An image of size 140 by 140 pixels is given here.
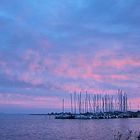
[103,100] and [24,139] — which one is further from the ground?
[103,100]

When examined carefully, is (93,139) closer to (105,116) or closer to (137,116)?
(105,116)

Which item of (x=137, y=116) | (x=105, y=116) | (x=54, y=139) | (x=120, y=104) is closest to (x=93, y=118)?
(x=105, y=116)

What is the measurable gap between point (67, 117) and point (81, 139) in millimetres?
115158

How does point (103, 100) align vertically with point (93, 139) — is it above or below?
above

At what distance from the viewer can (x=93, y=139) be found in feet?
204

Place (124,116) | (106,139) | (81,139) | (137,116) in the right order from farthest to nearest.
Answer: (137,116) < (124,116) < (81,139) < (106,139)

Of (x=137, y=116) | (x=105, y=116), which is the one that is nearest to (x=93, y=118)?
(x=105, y=116)

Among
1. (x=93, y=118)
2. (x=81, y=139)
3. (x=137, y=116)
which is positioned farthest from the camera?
(x=137, y=116)

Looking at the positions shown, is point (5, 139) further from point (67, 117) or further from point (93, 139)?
point (67, 117)

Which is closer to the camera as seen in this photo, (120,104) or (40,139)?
(40,139)

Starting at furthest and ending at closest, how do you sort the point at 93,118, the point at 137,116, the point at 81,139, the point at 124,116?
the point at 137,116 < the point at 124,116 < the point at 93,118 < the point at 81,139

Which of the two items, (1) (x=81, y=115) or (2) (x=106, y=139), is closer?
(2) (x=106, y=139)

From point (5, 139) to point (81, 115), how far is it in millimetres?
111055

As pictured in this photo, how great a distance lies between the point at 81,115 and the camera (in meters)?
176
